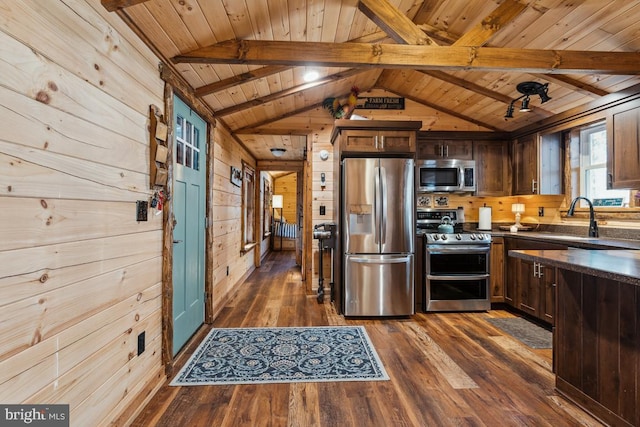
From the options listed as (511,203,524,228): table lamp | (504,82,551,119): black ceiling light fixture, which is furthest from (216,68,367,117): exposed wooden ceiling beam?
(511,203,524,228): table lamp

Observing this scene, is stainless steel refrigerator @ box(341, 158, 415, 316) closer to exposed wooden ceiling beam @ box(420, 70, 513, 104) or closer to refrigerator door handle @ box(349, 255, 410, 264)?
refrigerator door handle @ box(349, 255, 410, 264)

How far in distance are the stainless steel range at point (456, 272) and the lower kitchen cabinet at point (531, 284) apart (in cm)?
27

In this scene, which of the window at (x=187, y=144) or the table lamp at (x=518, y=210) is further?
the table lamp at (x=518, y=210)

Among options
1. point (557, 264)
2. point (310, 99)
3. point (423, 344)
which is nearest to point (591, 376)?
point (557, 264)

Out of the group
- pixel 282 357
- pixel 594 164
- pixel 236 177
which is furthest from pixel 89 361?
pixel 594 164

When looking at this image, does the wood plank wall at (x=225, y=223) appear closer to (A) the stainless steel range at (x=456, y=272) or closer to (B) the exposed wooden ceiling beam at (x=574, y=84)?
(A) the stainless steel range at (x=456, y=272)

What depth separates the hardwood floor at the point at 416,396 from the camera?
1739mm

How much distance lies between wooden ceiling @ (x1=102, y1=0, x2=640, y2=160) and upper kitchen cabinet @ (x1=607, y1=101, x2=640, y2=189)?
0.26 meters

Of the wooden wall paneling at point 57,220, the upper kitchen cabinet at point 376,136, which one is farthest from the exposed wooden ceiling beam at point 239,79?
the wooden wall paneling at point 57,220

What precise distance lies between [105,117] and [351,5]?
5.94 feet

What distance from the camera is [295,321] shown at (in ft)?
10.7

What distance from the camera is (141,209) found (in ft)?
5.94

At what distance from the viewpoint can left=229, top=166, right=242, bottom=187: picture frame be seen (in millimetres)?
4258

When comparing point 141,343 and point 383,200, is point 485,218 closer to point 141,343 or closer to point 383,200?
point 383,200
